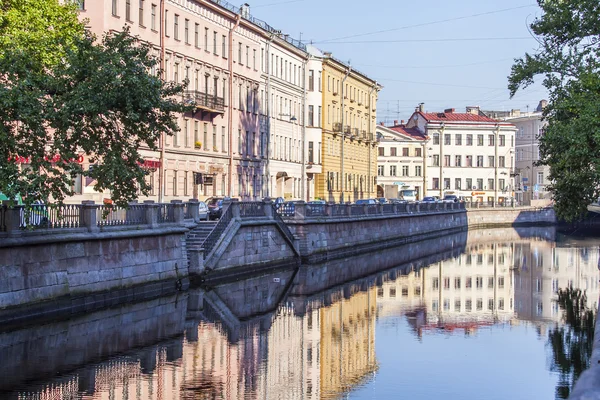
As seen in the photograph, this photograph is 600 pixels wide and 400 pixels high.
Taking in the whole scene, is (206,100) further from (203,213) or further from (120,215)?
(120,215)

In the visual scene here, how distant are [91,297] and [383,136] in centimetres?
9360

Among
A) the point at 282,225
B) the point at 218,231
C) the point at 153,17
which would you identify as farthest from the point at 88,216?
the point at 153,17

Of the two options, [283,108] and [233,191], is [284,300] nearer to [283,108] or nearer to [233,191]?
[233,191]

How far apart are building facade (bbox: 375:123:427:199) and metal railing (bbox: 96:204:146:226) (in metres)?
87.5

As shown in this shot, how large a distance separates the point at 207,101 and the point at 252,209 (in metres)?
21.4

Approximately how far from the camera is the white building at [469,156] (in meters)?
125

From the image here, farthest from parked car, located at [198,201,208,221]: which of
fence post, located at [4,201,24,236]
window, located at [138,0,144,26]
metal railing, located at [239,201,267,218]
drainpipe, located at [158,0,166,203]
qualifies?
→ fence post, located at [4,201,24,236]

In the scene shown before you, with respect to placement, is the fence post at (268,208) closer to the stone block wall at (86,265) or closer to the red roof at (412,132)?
the stone block wall at (86,265)

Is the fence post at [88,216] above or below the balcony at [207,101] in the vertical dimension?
below

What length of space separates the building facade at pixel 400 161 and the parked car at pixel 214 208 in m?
66.3

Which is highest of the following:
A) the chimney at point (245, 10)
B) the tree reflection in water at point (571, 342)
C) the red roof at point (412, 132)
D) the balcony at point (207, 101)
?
the chimney at point (245, 10)

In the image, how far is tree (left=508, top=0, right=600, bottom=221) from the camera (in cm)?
3491

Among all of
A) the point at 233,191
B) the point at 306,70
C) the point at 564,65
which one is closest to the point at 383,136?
the point at 306,70

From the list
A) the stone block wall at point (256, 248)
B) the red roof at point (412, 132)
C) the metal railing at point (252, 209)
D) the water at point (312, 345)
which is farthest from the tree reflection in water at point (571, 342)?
the red roof at point (412, 132)
